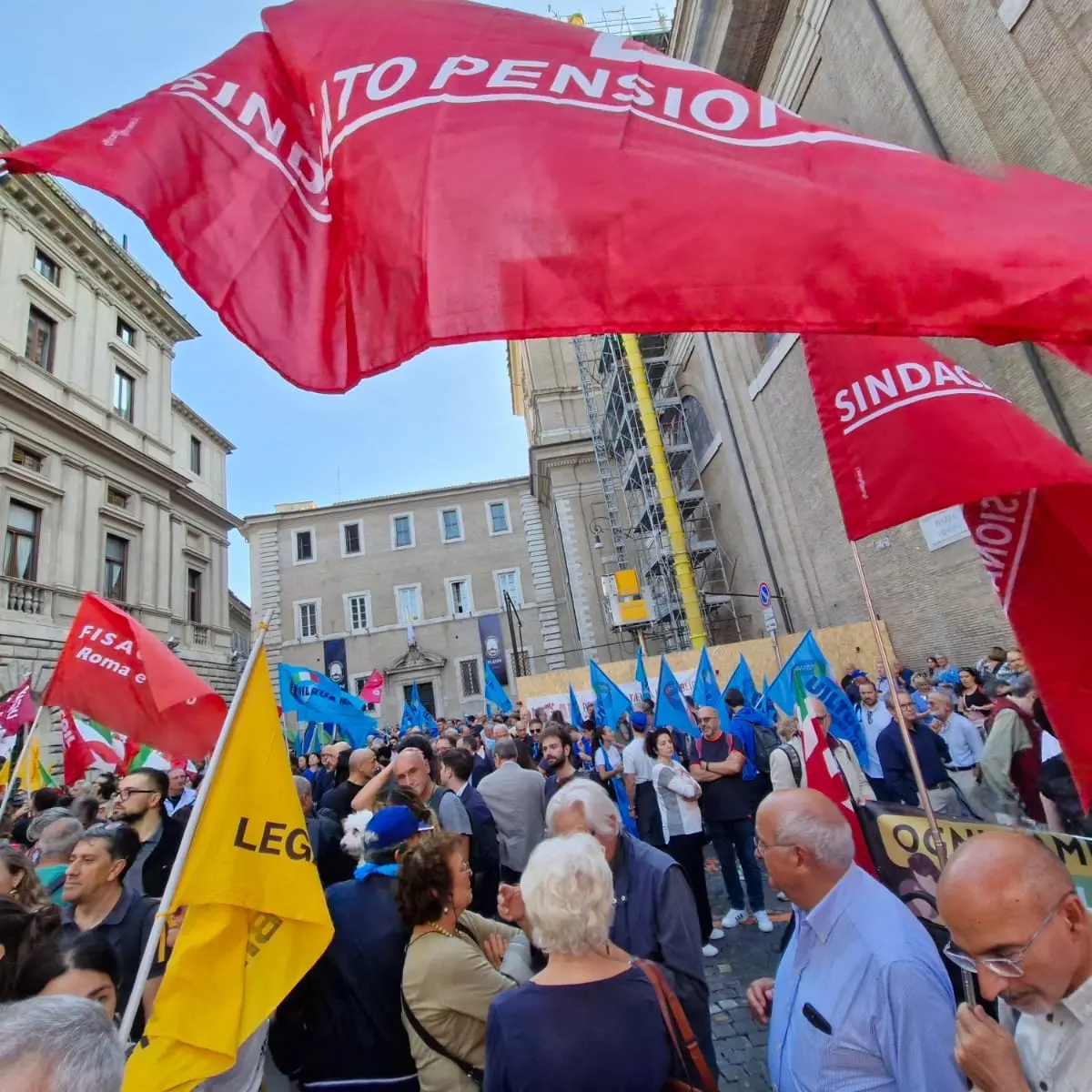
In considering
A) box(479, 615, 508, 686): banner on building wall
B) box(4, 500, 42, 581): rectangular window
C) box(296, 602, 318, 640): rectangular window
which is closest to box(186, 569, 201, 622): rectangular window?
box(4, 500, 42, 581): rectangular window

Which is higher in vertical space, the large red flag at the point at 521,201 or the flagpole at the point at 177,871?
the large red flag at the point at 521,201

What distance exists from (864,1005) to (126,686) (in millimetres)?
5850

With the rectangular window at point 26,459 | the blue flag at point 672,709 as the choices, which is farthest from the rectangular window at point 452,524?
the blue flag at point 672,709

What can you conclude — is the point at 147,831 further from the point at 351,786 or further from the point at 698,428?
the point at 698,428

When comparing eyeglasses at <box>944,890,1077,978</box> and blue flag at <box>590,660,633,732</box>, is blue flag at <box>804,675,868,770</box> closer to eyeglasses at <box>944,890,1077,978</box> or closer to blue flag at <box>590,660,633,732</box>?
blue flag at <box>590,660,633,732</box>

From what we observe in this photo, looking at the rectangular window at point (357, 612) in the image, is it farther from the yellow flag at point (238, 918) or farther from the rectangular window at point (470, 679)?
the yellow flag at point (238, 918)

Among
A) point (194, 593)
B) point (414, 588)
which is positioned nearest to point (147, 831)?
point (194, 593)

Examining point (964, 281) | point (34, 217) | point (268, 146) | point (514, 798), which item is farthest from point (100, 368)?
point (964, 281)

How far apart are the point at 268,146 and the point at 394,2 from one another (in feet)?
1.85

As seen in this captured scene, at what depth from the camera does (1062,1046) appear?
4.35 feet

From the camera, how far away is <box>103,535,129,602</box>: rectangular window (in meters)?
21.0

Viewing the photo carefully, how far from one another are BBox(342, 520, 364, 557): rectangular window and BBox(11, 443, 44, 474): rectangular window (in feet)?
65.2

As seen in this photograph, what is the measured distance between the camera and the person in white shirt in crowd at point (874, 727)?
280 inches

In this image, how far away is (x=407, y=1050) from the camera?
2.62 meters
